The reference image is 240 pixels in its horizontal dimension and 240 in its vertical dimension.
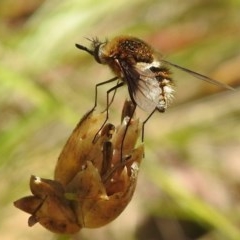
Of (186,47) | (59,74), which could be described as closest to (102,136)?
(59,74)

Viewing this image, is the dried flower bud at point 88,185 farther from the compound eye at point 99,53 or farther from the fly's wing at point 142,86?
the compound eye at point 99,53

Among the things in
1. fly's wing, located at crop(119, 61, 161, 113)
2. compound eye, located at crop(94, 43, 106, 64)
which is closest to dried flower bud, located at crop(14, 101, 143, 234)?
fly's wing, located at crop(119, 61, 161, 113)

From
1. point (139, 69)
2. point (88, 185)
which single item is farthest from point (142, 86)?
point (88, 185)

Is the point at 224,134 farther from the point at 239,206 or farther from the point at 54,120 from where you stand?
the point at 54,120

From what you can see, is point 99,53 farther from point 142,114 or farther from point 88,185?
point 142,114

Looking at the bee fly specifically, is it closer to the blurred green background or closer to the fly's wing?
the fly's wing

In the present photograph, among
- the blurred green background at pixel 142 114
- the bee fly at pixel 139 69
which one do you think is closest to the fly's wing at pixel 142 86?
the bee fly at pixel 139 69
